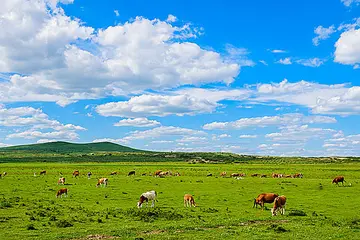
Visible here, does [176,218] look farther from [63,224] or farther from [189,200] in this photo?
[63,224]

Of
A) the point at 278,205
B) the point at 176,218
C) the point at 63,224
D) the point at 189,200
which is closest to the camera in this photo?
the point at 63,224

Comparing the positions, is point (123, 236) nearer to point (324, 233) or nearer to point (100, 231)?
point (100, 231)

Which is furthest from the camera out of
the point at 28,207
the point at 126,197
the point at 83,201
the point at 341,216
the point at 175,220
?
the point at 126,197

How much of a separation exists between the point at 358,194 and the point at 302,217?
64.3 ft

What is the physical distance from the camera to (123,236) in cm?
2067

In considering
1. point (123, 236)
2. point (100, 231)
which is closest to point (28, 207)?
point (100, 231)

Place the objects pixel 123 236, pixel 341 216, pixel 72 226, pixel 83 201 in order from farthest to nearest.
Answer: pixel 83 201
pixel 341 216
pixel 72 226
pixel 123 236

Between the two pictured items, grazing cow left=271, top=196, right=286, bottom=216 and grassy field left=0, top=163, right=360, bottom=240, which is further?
grazing cow left=271, top=196, right=286, bottom=216

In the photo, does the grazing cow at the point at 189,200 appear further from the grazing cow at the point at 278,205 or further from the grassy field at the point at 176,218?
the grazing cow at the point at 278,205

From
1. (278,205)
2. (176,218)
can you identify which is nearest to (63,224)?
(176,218)

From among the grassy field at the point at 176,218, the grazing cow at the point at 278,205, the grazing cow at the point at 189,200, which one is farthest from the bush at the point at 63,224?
the grazing cow at the point at 278,205

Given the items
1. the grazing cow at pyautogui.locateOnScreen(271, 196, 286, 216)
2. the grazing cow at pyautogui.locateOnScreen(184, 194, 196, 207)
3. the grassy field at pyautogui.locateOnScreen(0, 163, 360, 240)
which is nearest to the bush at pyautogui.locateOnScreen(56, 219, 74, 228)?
the grassy field at pyautogui.locateOnScreen(0, 163, 360, 240)

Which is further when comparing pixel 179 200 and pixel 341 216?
pixel 179 200

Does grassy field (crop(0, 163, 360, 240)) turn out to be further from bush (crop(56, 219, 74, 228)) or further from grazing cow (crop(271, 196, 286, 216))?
grazing cow (crop(271, 196, 286, 216))
